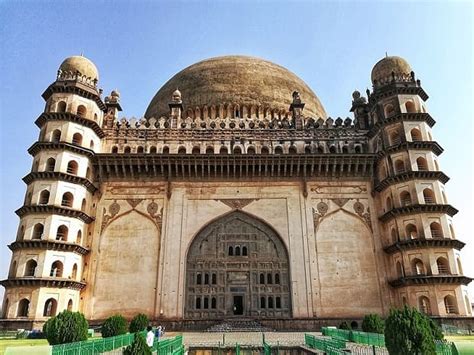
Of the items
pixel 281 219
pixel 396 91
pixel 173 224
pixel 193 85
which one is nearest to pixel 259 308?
pixel 281 219

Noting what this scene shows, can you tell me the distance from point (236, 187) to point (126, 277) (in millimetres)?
8071

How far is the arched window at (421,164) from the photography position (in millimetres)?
22845

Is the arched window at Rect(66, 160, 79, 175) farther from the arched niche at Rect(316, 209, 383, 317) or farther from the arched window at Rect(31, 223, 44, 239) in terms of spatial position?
the arched niche at Rect(316, 209, 383, 317)

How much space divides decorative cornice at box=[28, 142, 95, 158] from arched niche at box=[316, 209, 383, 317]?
→ 46.7 ft

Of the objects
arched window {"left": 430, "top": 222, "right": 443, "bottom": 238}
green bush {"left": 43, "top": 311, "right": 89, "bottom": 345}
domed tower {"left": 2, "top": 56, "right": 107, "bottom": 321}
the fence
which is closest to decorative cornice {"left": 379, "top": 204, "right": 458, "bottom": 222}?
arched window {"left": 430, "top": 222, "right": 443, "bottom": 238}

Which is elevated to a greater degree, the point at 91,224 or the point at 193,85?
the point at 193,85

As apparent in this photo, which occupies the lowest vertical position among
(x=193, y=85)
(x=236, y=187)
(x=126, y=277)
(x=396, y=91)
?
(x=126, y=277)

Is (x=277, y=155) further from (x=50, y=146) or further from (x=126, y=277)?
(x=50, y=146)

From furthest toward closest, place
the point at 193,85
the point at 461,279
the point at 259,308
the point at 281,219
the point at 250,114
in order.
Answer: the point at 193,85 → the point at 250,114 → the point at 281,219 → the point at 259,308 → the point at 461,279

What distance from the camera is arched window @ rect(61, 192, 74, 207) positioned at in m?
21.9

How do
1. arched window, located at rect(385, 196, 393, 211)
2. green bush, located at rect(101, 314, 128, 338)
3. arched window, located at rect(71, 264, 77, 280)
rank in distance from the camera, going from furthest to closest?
arched window, located at rect(385, 196, 393, 211)
arched window, located at rect(71, 264, 77, 280)
green bush, located at rect(101, 314, 128, 338)

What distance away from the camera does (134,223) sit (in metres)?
23.1

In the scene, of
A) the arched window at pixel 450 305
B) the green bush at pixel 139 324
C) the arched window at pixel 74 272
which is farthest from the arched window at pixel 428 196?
the arched window at pixel 74 272

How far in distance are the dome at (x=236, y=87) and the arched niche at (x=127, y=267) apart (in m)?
11.1
